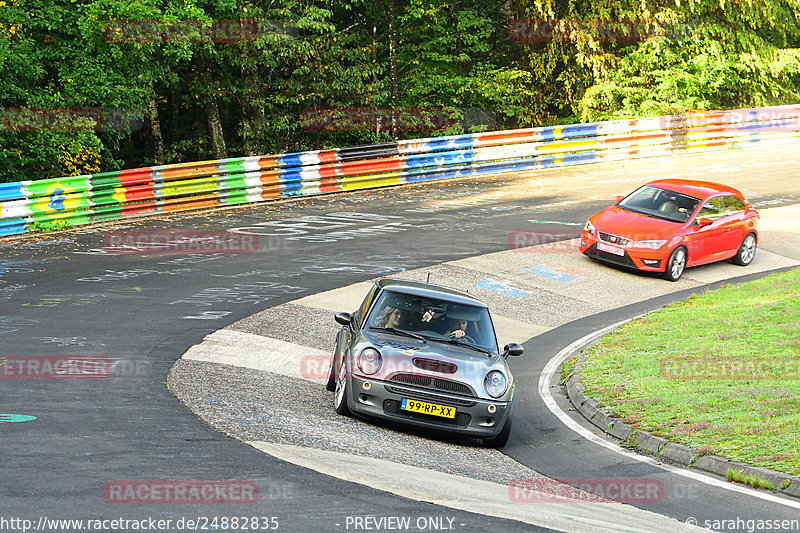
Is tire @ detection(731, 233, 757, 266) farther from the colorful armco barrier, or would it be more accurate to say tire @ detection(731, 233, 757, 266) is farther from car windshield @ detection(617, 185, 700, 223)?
the colorful armco barrier

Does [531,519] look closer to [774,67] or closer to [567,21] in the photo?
[567,21]

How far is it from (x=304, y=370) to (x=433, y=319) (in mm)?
2702

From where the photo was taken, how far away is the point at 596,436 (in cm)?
1112

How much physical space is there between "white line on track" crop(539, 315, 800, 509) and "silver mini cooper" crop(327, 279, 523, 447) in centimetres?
134

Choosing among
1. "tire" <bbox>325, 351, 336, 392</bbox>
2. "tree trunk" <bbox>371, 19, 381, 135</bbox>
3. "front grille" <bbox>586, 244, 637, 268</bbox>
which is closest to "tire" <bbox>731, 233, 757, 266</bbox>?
"front grille" <bbox>586, 244, 637, 268</bbox>

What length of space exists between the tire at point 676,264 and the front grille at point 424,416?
11.2 m

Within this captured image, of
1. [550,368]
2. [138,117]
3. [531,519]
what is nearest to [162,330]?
[550,368]

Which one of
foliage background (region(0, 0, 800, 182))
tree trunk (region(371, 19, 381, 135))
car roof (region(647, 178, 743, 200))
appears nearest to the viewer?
car roof (region(647, 178, 743, 200))

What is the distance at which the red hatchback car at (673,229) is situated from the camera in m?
19.9

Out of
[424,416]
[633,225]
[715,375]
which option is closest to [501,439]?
[424,416]

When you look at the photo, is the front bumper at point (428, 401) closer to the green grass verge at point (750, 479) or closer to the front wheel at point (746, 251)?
the green grass verge at point (750, 479)

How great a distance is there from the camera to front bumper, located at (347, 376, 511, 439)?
394 inches

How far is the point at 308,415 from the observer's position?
10328mm

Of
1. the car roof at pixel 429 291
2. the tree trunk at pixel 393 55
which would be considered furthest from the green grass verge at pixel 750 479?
Answer: the tree trunk at pixel 393 55
